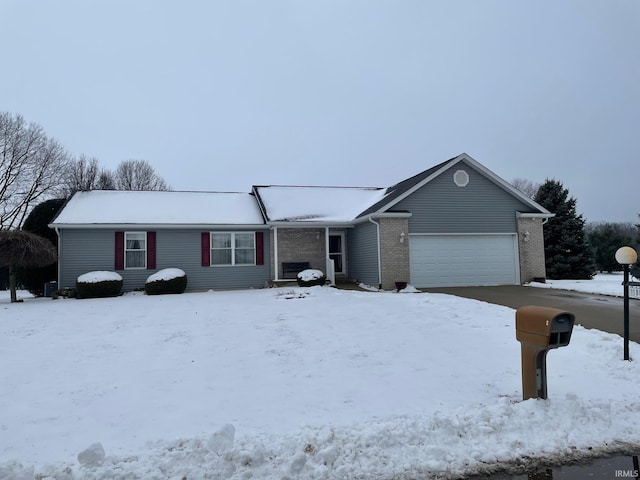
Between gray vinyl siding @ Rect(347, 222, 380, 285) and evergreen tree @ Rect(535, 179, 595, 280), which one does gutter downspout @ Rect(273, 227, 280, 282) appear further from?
evergreen tree @ Rect(535, 179, 595, 280)

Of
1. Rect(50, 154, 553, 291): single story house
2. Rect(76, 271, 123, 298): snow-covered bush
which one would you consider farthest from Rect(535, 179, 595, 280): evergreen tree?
Rect(76, 271, 123, 298): snow-covered bush

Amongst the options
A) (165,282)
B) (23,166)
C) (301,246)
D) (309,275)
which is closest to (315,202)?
(301,246)

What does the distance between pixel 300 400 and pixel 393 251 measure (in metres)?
11.2

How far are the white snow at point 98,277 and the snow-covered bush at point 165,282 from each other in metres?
1.15

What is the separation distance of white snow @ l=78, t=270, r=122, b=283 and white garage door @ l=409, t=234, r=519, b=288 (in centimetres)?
1113

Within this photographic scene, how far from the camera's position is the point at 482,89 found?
3092 cm

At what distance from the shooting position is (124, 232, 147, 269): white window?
1600 cm

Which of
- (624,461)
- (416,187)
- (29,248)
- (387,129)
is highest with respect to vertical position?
(387,129)

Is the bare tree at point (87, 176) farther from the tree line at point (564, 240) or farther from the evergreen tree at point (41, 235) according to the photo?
the tree line at point (564, 240)

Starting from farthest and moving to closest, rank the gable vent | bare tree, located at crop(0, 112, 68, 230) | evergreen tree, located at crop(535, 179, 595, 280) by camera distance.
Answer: bare tree, located at crop(0, 112, 68, 230) → evergreen tree, located at crop(535, 179, 595, 280) → the gable vent

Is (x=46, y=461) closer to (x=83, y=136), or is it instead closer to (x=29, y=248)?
(x=29, y=248)

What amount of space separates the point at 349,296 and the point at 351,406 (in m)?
7.82

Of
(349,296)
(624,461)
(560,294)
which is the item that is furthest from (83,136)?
(624,461)

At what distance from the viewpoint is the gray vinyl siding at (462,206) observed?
1585 centimetres
